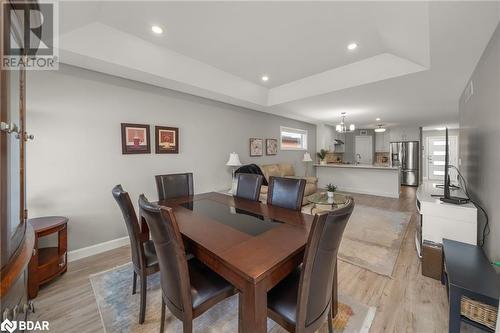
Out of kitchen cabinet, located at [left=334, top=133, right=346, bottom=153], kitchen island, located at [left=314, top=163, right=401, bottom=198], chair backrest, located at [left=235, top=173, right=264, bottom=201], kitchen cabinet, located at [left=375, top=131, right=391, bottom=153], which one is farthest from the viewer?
kitchen cabinet, located at [left=334, top=133, right=346, bottom=153]

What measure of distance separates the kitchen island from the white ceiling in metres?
2.44

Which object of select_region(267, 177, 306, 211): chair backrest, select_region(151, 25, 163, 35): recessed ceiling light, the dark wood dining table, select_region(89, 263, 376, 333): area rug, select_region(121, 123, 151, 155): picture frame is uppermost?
select_region(151, 25, 163, 35): recessed ceiling light

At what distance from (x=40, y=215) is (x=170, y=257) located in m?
2.30

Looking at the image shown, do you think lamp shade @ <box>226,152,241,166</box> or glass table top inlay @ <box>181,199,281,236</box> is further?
lamp shade @ <box>226,152,241,166</box>

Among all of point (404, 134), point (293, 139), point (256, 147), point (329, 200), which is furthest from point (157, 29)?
point (404, 134)

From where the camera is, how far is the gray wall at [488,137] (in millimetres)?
1690

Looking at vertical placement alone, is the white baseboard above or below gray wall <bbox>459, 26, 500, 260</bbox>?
below

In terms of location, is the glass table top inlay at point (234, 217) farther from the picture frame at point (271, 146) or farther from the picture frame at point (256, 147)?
the picture frame at point (271, 146)

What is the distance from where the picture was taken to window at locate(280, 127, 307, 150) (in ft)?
20.2

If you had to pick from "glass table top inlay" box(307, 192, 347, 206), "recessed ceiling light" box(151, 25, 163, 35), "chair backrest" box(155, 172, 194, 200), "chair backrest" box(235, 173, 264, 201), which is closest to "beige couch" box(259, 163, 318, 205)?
"glass table top inlay" box(307, 192, 347, 206)

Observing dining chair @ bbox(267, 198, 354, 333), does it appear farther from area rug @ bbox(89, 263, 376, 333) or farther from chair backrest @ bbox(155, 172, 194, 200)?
chair backrest @ bbox(155, 172, 194, 200)

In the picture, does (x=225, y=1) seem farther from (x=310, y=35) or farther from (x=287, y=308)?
(x=287, y=308)

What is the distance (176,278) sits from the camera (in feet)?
3.84

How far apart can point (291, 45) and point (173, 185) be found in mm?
2420
